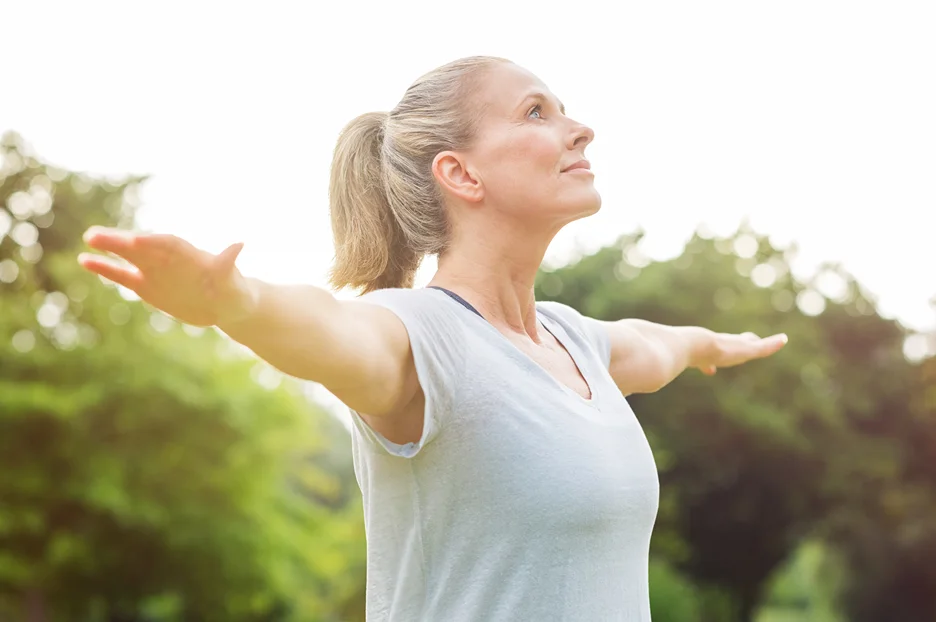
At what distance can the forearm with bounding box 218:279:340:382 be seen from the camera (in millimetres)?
1490

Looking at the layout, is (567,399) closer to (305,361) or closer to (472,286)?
(472,286)

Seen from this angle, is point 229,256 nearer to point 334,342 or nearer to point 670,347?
point 334,342

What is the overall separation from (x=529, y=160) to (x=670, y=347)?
1.07 m

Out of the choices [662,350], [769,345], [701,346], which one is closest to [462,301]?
[662,350]

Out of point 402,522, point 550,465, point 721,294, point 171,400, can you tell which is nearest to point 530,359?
point 550,465

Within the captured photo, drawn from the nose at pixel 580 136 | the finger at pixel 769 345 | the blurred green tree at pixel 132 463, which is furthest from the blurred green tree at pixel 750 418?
the nose at pixel 580 136

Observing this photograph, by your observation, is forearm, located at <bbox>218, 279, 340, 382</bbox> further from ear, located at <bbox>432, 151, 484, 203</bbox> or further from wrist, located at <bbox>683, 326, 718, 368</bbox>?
wrist, located at <bbox>683, 326, 718, 368</bbox>

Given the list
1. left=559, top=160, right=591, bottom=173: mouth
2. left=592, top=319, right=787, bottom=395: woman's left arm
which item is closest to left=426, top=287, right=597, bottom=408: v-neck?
left=559, top=160, right=591, bottom=173: mouth

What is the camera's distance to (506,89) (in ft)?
7.40

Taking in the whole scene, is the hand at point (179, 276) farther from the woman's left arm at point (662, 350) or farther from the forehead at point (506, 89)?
the woman's left arm at point (662, 350)

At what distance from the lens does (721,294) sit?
71.5 ft

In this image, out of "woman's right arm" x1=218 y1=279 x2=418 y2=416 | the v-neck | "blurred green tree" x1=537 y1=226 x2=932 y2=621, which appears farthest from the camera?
"blurred green tree" x1=537 y1=226 x2=932 y2=621

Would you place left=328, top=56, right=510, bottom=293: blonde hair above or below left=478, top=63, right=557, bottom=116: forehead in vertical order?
below

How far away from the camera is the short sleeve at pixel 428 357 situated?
179cm
